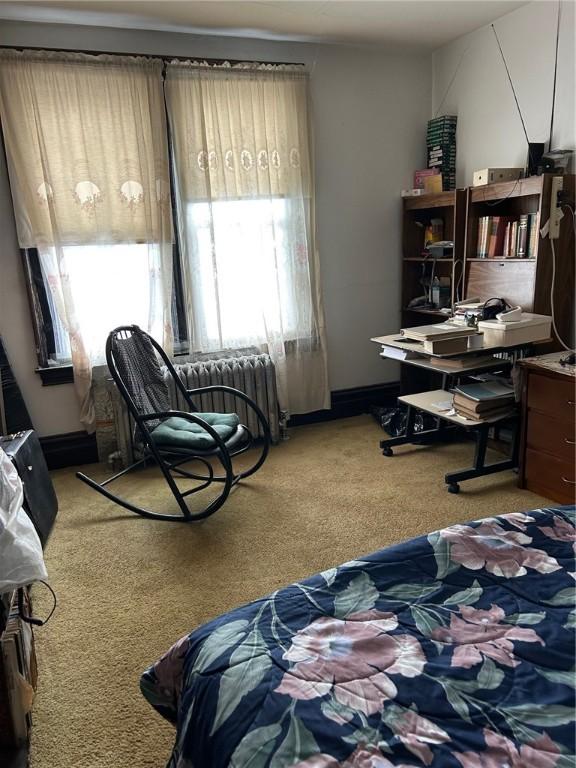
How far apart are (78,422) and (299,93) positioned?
97.7 inches

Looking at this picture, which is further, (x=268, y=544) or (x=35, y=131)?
(x=35, y=131)

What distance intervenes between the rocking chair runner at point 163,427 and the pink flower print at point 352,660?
1496mm

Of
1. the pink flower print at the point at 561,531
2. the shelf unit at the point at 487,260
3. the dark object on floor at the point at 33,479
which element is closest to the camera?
the pink flower print at the point at 561,531

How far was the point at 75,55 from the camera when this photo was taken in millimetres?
2943

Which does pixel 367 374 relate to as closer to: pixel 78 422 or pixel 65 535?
pixel 78 422

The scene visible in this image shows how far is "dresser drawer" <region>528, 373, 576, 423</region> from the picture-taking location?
2.49 metres

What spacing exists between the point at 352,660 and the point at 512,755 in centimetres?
28

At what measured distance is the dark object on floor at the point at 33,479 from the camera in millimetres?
2344

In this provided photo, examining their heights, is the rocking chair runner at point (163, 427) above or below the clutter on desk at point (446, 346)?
below

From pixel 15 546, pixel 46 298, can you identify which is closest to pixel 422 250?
pixel 46 298

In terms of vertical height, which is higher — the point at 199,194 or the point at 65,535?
the point at 199,194

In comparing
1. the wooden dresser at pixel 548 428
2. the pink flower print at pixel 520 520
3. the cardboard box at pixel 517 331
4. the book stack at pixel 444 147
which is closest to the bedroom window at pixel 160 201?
the book stack at pixel 444 147

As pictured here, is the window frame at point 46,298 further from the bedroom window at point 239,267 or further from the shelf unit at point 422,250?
the shelf unit at point 422,250

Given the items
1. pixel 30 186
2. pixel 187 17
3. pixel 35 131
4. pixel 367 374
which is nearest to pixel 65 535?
pixel 30 186
